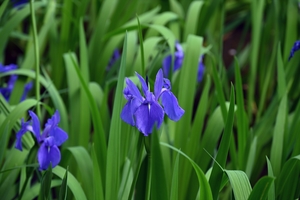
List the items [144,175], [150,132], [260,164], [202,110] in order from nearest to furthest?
[150,132]
[144,175]
[202,110]
[260,164]

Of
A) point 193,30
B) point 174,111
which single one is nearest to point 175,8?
point 193,30

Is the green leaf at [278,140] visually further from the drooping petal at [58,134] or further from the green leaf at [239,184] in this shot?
the drooping petal at [58,134]

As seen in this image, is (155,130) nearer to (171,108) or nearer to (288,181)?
(171,108)

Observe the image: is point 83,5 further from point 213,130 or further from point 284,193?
point 284,193

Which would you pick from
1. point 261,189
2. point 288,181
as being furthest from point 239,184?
point 288,181

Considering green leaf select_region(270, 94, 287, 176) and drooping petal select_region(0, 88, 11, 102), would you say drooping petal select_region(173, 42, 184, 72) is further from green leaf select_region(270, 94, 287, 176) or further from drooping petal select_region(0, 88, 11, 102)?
drooping petal select_region(0, 88, 11, 102)

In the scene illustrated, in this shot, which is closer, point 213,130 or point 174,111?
point 174,111
